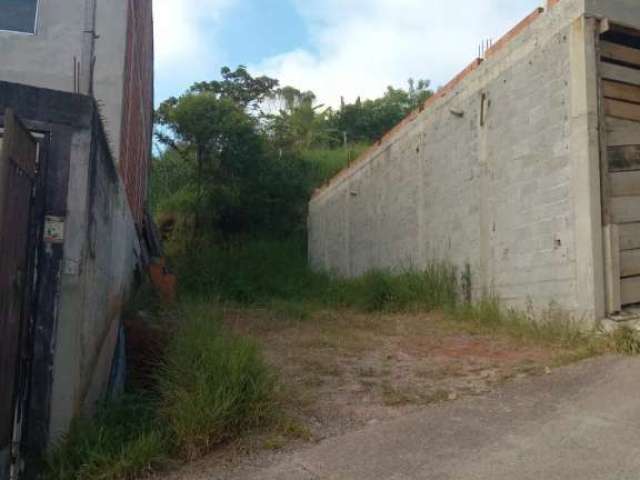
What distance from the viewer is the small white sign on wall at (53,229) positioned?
380 cm

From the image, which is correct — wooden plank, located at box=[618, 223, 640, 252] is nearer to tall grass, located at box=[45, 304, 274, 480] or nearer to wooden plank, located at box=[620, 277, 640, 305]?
wooden plank, located at box=[620, 277, 640, 305]

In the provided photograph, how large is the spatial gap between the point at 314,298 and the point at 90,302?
734 centimetres

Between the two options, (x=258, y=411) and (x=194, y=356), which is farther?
(x=194, y=356)

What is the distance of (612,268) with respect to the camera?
19.9 feet

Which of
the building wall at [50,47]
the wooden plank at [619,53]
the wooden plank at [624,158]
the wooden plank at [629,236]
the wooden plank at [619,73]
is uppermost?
the building wall at [50,47]

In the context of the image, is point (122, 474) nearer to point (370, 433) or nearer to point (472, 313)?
point (370, 433)

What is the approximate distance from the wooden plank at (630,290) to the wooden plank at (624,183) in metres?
0.86

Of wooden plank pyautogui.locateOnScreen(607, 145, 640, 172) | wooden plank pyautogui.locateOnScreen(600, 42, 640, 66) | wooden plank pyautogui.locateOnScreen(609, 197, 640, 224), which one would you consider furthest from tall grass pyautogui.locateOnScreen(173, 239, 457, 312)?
wooden plank pyautogui.locateOnScreen(600, 42, 640, 66)

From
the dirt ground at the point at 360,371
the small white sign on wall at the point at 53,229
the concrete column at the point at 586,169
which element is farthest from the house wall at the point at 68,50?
the concrete column at the point at 586,169

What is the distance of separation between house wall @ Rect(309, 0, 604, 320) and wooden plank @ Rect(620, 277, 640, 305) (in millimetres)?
341

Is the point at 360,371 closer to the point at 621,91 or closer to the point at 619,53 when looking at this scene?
the point at 621,91

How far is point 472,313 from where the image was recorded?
789 centimetres

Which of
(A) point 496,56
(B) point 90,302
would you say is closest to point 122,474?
(B) point 90,302

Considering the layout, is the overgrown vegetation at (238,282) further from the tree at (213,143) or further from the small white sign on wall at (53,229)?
the small white sign on wall at (53,229)
